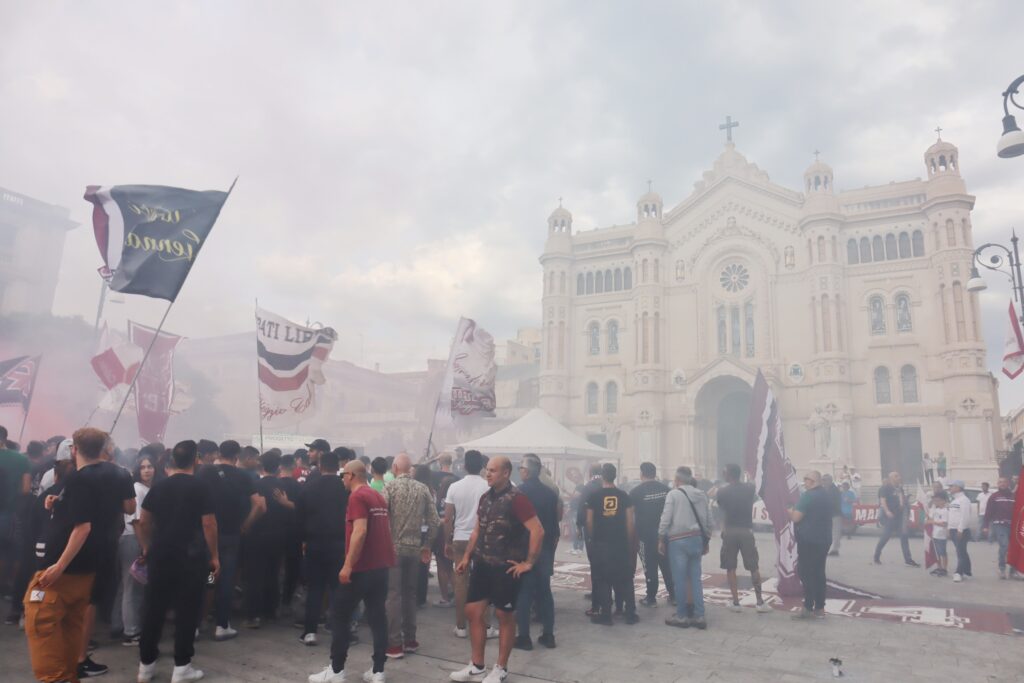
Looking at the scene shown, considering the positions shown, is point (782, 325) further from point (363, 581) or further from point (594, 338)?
point (363, 581)

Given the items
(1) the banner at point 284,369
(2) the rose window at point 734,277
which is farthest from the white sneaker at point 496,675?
(2) the rose window at point 734,277

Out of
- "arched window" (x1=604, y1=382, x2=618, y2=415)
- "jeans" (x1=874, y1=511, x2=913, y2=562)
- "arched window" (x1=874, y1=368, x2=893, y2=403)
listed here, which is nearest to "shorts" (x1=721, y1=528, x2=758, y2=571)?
"jeans" (x1=874, y1=511, x2=913, y2=562)

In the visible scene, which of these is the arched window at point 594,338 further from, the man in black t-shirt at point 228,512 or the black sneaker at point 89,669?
the black sneaker at point 89,669

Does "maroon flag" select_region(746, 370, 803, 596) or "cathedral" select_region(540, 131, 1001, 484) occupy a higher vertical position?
"cathedral" select_region(540, 131, 1001, 484)

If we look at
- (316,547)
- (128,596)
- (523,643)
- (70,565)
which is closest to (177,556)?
(70,565)

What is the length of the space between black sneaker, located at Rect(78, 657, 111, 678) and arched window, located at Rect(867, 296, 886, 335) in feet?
117

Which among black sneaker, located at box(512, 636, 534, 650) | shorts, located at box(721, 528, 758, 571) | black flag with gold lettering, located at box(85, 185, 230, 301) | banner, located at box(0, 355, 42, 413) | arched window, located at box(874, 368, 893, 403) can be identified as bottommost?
black sneaker, located at box(512, 636, 534, 650)

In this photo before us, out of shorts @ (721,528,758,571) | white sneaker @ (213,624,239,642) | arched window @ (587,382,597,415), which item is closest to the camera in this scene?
white sneaker @ (213,624,239,642)

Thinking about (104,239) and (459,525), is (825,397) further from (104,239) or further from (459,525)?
(104,239)

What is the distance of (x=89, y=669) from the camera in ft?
18.0

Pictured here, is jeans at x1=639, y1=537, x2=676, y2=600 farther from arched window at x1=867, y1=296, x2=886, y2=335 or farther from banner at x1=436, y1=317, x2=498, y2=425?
arched window at x1=867, y1=296, x2=886, y2=335

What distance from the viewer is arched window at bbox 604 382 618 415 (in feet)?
126

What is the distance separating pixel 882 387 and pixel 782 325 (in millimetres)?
5757

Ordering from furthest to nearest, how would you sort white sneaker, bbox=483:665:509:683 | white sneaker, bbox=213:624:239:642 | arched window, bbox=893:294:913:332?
1. arched window, bbox=893:294:913:332
2. white sneaker, bbox=213:624:239:642
3. white sneaker, bbox=483:665:509:683
